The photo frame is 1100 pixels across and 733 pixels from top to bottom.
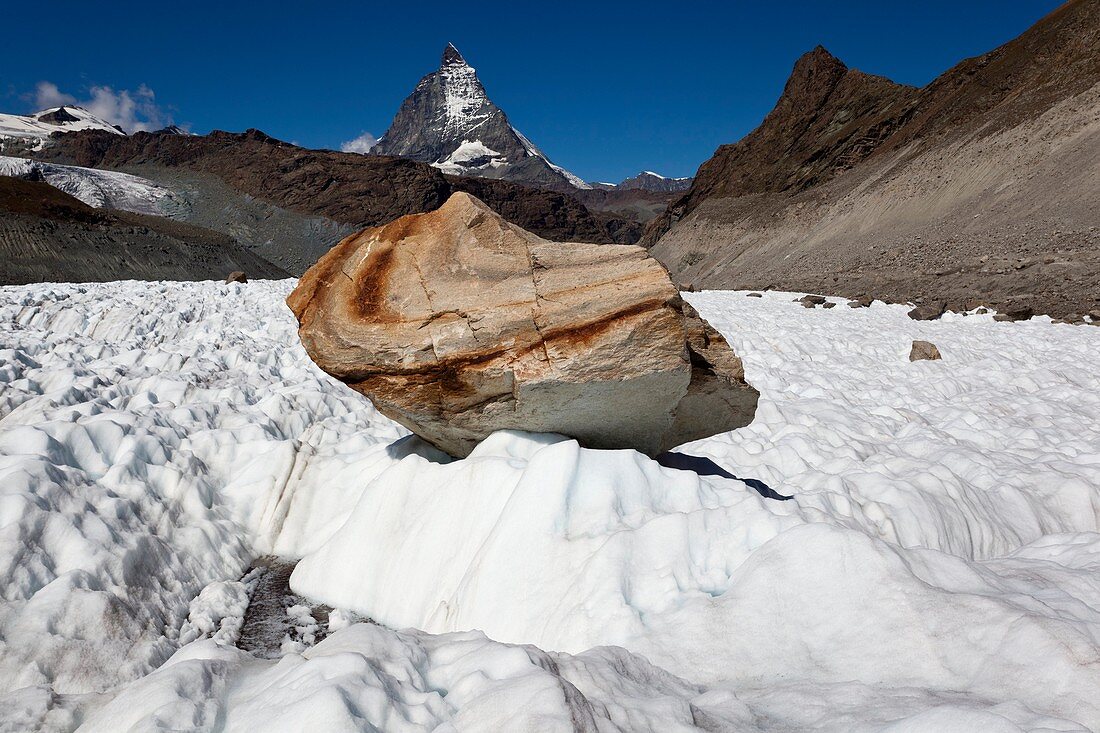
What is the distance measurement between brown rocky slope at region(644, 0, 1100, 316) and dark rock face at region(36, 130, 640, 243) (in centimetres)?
4511

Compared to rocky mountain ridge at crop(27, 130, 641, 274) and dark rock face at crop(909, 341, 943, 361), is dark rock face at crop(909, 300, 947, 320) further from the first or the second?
rocky mountain ridge at crop(27, 130, 641, 274)

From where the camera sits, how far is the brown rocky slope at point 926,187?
25.4 meters

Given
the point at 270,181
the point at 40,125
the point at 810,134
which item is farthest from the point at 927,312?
the point at 40,125

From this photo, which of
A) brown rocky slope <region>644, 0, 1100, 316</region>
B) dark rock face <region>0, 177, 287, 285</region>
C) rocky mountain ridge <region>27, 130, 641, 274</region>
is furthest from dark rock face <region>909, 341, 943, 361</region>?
rocky mountain ridge <region>27, 130, 641, 274</region>

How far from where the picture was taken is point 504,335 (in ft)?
15.6

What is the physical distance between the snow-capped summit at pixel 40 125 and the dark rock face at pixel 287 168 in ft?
12.2

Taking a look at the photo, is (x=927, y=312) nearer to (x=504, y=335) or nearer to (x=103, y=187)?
(x=504, y=335)

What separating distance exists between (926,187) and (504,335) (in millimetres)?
50092

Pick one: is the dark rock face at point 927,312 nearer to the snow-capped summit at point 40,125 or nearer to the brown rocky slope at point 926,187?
the brown rocky slope at point 926,187

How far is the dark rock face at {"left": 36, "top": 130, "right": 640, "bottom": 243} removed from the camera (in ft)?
315

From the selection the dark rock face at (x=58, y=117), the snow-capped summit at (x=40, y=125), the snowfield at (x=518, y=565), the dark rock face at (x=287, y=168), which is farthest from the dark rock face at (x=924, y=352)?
the dark rock face at (x=58, y=117)

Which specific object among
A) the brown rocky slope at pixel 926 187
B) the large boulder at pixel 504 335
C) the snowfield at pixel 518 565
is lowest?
the snowfield at pixel 518 565

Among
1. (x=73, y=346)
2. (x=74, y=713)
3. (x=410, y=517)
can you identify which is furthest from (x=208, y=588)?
(x=73, y=346)

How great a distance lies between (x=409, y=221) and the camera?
5.50 meters
